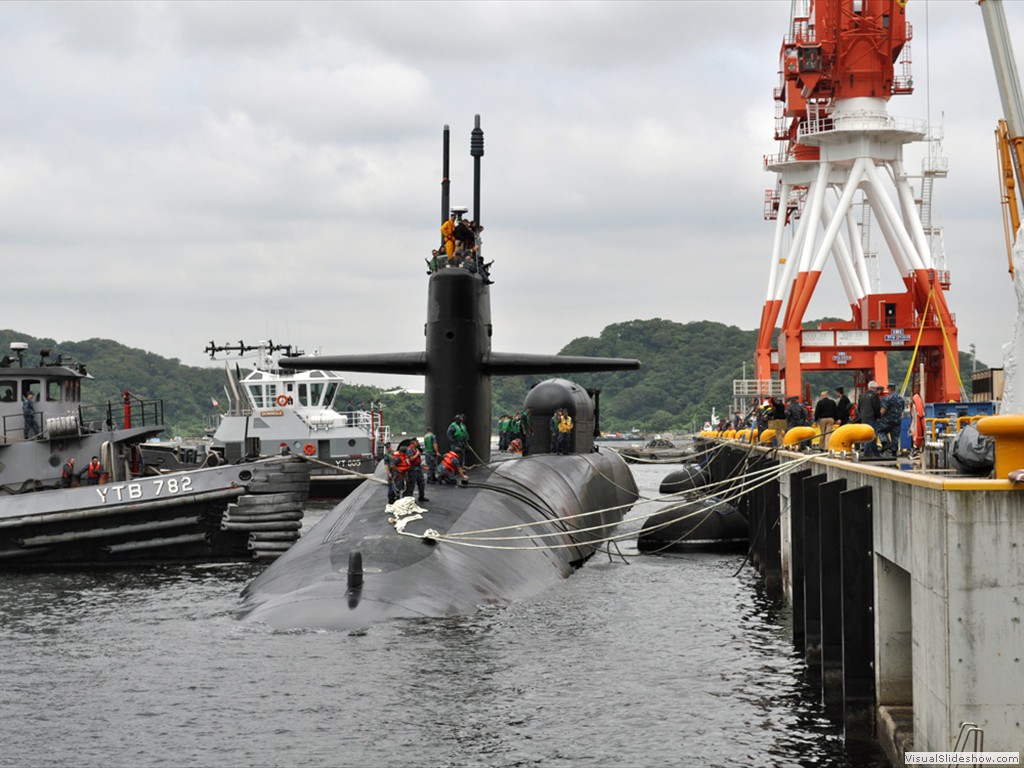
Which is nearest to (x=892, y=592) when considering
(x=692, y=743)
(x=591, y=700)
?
(x=692, y=743)

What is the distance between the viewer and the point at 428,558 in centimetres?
1764

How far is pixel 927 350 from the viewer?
59.9 metres

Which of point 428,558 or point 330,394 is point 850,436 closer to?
point 428,558

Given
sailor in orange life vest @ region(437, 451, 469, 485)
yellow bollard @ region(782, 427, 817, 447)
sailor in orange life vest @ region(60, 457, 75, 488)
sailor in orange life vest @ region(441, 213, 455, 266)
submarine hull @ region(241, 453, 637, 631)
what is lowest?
submarine hull @ region(241, 453, 637, 631)

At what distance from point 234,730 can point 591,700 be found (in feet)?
12.4

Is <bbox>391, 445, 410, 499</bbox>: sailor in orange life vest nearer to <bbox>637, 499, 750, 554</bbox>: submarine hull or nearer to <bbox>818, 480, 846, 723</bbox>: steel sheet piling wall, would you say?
<bbox>818, 480, 846, 723</bbox>: steel sheet piling wall

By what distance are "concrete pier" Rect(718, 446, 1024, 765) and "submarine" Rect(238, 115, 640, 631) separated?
5.03 metres

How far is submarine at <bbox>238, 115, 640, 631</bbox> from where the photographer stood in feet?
53.6

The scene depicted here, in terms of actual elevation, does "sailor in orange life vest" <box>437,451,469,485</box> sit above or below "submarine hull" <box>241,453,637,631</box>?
above

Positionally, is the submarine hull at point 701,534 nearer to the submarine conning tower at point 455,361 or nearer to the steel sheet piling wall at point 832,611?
the submarine conning tower at point 455,361

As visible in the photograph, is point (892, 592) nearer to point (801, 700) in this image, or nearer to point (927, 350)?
point (801, 700)

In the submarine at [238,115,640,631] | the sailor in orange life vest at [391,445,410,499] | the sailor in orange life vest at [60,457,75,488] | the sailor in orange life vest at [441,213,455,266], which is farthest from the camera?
the sailor in orange life vest at [60,457,75,488]

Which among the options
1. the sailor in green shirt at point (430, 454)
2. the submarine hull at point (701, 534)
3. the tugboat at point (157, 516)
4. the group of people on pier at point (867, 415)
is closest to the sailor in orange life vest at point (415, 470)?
the sailor in green shirt at point (430, 454)

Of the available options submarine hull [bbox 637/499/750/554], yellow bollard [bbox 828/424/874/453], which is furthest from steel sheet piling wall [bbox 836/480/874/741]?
submarine hull [bbox 637/499/750/554]
